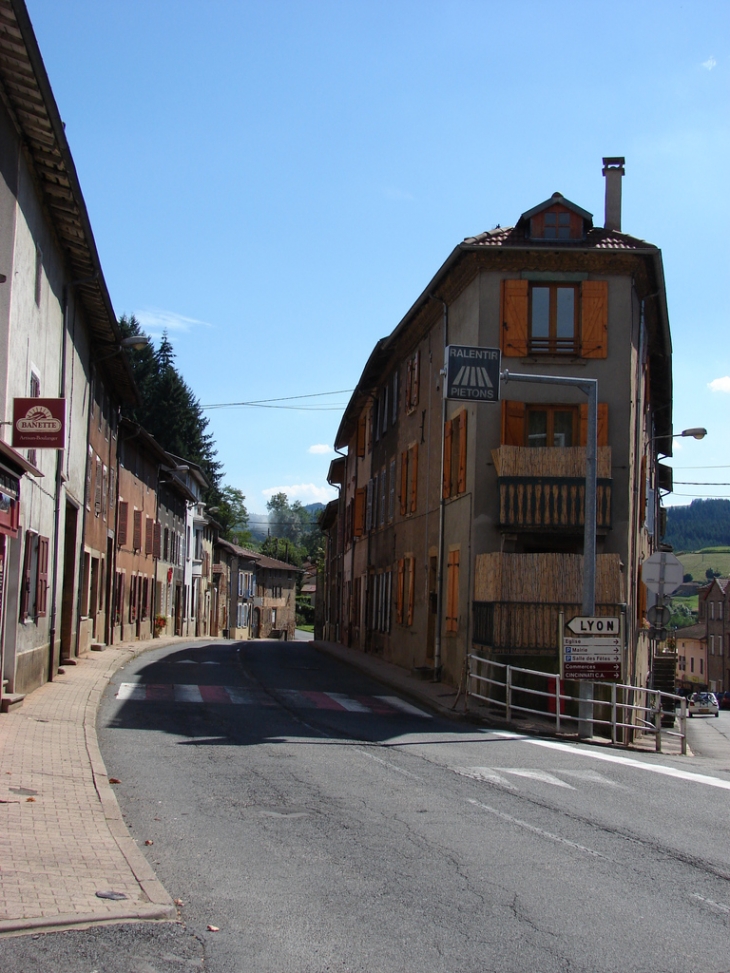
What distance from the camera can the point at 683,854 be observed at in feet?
26.0

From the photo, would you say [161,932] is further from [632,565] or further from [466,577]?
[632,565]

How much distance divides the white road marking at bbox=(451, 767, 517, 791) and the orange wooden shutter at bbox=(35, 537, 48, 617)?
28.0ft

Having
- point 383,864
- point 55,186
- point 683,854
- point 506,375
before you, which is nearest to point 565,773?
point 683,854

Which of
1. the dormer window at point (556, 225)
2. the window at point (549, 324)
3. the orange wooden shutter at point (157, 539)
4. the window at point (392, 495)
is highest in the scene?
the dormer window at point (556, 225)

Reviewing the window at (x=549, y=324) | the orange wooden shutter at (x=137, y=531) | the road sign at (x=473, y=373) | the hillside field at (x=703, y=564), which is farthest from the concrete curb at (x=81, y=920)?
the hillside field at (x=703, y=564)

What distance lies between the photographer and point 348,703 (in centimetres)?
1931

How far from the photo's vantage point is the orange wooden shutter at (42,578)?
1753 centimetres

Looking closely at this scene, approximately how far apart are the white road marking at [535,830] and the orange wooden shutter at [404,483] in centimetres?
1980

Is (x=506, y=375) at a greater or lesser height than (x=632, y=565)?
greater

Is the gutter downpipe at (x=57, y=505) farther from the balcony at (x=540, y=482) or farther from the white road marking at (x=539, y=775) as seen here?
the white road marking at (x=539, y=775)

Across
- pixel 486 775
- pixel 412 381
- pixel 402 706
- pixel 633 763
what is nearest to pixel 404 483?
pixel 412 381

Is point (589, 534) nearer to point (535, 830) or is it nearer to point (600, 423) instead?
point (600, 423)

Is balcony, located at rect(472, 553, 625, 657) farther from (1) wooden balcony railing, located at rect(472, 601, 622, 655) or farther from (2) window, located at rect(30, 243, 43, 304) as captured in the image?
(2) window, located at rect(30, 243, 43, 304)

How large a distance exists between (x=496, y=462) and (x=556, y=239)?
16.1 ft
